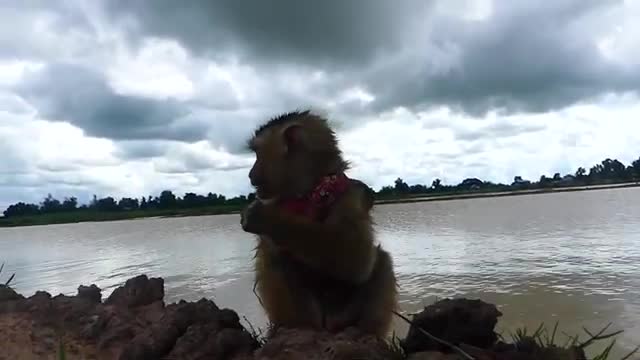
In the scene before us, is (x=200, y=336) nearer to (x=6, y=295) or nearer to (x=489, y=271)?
(x=6, y=295)

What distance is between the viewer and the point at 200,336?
3.54 metres

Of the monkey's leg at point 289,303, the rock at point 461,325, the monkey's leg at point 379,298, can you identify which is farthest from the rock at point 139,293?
the rock at point 461,325

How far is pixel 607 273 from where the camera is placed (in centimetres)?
792

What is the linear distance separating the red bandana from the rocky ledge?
693 mm

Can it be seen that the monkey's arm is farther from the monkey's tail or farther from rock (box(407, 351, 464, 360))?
rock (box(407, 351, 464, 360))

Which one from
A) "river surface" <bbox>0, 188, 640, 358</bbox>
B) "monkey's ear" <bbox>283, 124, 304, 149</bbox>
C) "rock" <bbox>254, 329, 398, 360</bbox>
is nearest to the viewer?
"rock" <bbox>254, 329, 398, 360</bbox>

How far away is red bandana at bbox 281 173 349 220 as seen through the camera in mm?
3656

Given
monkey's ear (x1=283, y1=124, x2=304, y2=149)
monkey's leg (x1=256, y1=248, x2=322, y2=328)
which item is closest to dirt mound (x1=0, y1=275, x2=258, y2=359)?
monkey's leg (x1=256, y1=248, x2=322, y2=328)

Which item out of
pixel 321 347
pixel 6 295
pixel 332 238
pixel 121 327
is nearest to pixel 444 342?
pixel 321 347

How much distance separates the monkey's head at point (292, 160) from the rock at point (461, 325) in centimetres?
118

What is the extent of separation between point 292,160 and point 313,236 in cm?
63

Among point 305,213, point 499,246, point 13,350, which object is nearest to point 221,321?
point 305,213

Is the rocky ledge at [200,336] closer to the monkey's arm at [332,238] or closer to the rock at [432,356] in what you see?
the rock at [432,356]

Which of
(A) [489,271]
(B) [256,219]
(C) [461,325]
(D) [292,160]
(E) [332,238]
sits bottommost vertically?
(A) [489,271]
